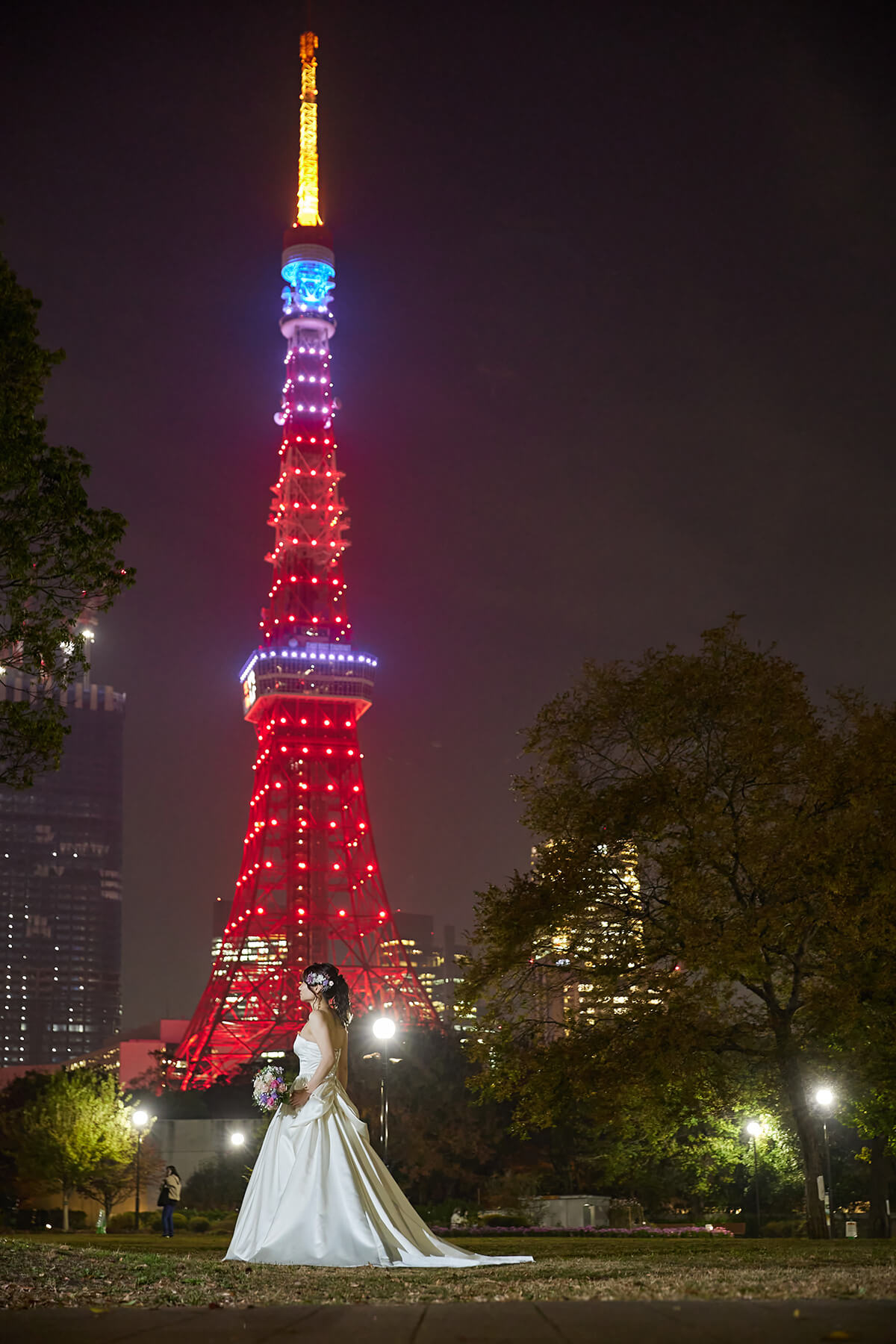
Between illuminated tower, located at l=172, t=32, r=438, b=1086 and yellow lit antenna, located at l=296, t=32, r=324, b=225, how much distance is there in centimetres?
13

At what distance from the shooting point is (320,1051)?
13.3m

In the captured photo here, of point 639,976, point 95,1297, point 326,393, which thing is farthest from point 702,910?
point 326,393

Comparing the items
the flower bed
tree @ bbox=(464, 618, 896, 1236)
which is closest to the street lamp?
the flower bed

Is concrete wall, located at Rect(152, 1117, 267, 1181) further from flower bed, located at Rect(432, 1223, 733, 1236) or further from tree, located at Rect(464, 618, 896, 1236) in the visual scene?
tree, located at Rect(464, 618, 896, 1236)

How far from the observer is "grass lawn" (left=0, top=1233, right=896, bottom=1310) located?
331 inches

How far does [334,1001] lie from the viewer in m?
13.6

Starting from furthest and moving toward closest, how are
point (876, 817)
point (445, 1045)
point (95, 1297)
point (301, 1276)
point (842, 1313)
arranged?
point (445, 1045) < point (876, 817) < point (301, 1276) < point (95, 1297) < point (842, 1313)

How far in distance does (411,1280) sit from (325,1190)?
8.14 feet

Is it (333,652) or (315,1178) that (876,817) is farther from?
(333,652)

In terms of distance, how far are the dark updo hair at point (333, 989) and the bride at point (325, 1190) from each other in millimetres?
14

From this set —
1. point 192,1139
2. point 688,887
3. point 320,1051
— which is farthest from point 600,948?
point 192,1139

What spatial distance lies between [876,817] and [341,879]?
61.2m

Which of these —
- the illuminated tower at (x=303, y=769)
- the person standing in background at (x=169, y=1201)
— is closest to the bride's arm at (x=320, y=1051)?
the person standing in background at (x=169, y=1201)

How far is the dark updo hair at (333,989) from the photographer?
13.5m
